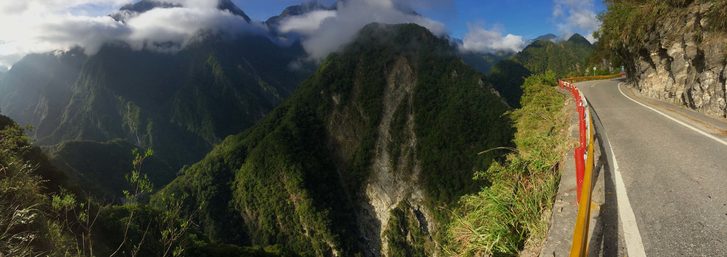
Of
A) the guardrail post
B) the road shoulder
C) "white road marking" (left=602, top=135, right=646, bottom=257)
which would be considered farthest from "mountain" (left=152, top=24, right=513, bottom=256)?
the guardrail post

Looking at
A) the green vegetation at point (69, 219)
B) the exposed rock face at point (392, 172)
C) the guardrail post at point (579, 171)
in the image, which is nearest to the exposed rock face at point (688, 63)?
the guardrail post at point (579, 171)

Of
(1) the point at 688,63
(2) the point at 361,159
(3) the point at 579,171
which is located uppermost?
(1) the point at 688,63

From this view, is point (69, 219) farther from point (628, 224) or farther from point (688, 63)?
point (688, 63)

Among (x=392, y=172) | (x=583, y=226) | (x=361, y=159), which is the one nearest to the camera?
(x=583, y=226)

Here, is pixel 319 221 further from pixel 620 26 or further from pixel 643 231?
pixel 643 231

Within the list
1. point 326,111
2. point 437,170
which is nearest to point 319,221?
point 437,170

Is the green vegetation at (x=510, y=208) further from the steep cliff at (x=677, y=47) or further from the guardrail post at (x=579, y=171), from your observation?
the steep cliff at (x=677, y=47)

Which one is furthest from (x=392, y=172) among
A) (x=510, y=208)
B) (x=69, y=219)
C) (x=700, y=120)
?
(x=510, y=208)
